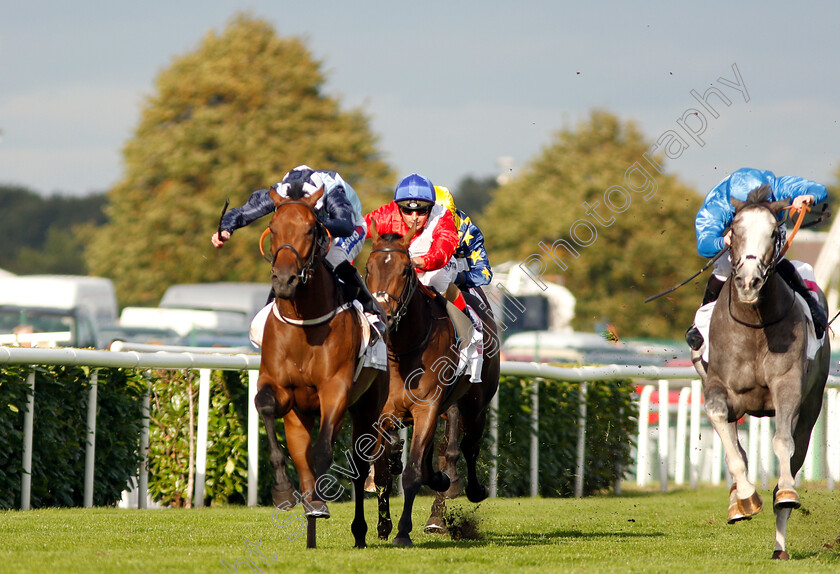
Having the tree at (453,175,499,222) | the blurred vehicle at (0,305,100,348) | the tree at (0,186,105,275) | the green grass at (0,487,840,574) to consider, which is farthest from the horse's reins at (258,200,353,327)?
the tree at (453,175,499,222)

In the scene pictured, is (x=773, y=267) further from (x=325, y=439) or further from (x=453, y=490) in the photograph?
(x=453, y=490)

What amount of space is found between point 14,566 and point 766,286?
3.94m

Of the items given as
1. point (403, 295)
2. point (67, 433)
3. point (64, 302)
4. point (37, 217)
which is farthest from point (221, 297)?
point (37, 217)

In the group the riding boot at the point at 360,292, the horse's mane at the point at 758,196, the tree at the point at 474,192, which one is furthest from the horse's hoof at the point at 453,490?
the tree at the point at 474,192

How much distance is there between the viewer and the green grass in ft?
18.1

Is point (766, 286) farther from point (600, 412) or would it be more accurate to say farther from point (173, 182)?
point (173, 182)

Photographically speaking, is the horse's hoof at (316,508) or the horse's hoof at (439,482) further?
the horse's hoof at (439,482)

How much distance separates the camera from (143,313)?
23.7 metres

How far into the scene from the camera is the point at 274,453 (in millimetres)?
6191

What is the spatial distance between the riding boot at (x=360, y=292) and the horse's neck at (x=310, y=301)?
0.29m

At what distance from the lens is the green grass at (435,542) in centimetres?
552

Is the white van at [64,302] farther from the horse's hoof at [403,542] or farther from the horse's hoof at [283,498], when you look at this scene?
the horse's hoof at [283,498]

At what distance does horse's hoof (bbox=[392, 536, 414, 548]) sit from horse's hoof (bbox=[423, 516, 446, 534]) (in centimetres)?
93

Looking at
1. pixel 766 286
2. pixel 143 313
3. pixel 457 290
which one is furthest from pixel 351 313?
pixel 143 313
